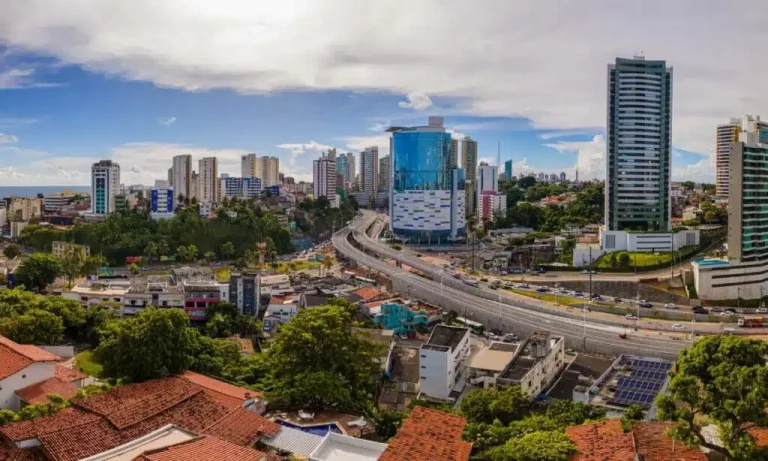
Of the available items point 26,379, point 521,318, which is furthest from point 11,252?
point 26,379

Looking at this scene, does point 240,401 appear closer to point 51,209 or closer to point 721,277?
point 721,277

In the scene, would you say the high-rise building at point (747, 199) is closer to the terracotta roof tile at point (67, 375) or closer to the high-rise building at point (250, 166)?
the terracotta roof tile at point (67, 375)

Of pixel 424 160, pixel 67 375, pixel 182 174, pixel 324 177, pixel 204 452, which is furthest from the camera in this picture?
pixel 324 177

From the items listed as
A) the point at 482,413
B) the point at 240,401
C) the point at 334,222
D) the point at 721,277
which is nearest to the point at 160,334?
the point at 240,401

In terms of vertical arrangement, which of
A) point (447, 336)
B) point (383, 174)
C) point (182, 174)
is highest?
point (383, 174)

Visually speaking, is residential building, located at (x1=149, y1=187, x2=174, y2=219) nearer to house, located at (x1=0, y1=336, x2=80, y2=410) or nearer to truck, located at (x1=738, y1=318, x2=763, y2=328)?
house, located at (x1=0, y1=336, x2=80, y2=410)

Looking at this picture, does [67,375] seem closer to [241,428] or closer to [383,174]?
[241,428]

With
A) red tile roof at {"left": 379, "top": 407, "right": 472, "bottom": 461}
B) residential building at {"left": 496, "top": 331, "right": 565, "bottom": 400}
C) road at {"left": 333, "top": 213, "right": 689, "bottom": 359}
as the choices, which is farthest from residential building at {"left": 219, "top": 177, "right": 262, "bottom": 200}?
red tile roof at {"left": 379, "top": 407, "right": 472, "bottom": 461}
